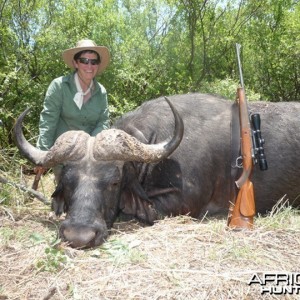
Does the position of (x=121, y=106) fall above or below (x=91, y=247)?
above

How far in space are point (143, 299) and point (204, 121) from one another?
287 centimetres

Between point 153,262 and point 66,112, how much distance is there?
314 cm

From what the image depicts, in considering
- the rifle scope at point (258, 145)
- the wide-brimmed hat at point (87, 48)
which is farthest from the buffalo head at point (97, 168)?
the wide-brimmed hat at point (87, 48)

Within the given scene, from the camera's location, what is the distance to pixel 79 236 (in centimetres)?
381

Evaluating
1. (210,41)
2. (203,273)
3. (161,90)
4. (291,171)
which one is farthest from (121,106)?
(203,273)

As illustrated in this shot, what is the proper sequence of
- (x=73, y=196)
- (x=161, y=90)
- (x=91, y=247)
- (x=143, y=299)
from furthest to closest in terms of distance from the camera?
(x=161, y=90)
(x=73, y=196)
(x=91, y=247)
(x=143, y=299)

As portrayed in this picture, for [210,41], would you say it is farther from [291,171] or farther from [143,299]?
[143,299]

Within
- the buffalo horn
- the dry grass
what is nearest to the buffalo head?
the buffalo horn

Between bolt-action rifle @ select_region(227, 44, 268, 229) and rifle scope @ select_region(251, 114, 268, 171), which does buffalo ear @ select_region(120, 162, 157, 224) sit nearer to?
bolt-action rifle @ select_region(227, 44, 268, 229)

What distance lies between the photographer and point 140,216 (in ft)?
15.8

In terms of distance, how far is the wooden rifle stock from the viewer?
14.2 feet

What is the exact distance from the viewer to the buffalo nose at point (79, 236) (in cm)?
380

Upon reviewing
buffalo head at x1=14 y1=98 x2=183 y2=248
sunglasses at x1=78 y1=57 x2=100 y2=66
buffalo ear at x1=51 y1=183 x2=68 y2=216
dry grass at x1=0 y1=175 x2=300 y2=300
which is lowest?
dry grass at x1=0 y1=175 x2=300 y2=300

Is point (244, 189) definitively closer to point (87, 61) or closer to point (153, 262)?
point (153, 262)
